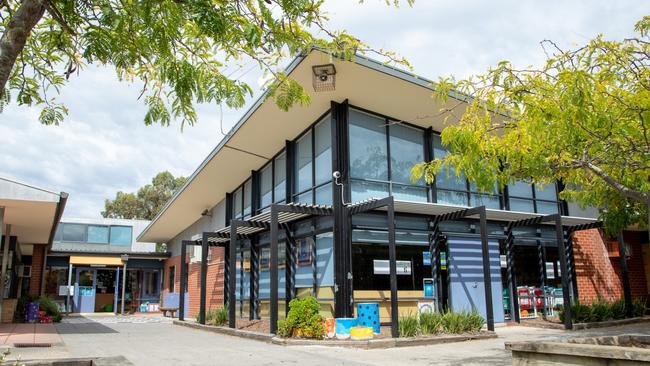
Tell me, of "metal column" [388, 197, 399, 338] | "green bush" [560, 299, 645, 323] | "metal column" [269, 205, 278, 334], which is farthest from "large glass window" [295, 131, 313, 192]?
"green bush" [560, 299, 645, 323]

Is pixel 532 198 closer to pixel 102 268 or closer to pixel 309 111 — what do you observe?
pixel 309 111

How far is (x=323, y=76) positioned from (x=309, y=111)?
108 inches

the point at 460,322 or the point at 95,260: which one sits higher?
the point at 95,260

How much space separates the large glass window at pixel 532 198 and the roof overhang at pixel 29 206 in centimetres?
1162

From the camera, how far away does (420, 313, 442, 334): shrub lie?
10836 millimetres

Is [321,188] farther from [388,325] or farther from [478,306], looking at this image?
[478,306]

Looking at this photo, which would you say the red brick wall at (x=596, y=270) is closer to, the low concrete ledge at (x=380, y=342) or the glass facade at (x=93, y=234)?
the low concrete ledge at (x=380, y=342)

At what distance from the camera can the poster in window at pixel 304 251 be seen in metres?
13.3

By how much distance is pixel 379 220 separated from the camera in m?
12.6

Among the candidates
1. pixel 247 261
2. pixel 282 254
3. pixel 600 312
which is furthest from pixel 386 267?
pixel 247 261

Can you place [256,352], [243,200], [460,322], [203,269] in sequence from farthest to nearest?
[243,200], [203,269], [460,322], [256,352]

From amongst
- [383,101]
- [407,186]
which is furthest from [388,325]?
[383,101]

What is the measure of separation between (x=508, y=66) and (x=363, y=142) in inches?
228

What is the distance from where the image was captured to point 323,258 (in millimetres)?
12664
